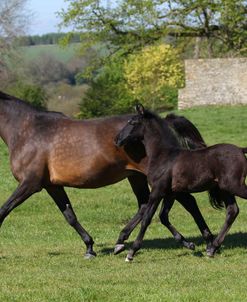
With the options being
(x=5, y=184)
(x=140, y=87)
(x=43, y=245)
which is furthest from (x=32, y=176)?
(x=140, y=87)

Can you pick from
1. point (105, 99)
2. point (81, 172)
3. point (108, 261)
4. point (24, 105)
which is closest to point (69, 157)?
point (81, 172)

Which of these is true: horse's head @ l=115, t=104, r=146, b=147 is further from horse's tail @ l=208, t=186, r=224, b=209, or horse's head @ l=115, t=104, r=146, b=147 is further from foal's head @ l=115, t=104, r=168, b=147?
horse's tail @ l=208, t=186, r=224, b=209

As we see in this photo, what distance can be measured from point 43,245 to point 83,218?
3.09 metres

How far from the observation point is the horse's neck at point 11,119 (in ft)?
36.1

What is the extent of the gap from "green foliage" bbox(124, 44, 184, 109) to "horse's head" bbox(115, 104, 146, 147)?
141 feet

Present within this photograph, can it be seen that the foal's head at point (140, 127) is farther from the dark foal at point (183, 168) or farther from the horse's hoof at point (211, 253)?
the horse's hoof at point (211, 253)

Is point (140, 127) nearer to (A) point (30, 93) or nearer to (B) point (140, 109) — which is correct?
(B) point (140, 109)

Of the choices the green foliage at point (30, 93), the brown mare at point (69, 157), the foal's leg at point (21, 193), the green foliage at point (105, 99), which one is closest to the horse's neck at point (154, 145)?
Answer: the brown mare at point (69, 157)

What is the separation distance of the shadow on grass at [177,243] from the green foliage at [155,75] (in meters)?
41.6

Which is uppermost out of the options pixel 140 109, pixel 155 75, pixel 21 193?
pixel 140 109

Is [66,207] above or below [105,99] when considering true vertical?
above

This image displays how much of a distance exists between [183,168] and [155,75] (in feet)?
157

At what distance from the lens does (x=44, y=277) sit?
343 inches

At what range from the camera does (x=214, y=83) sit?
1658 inches
